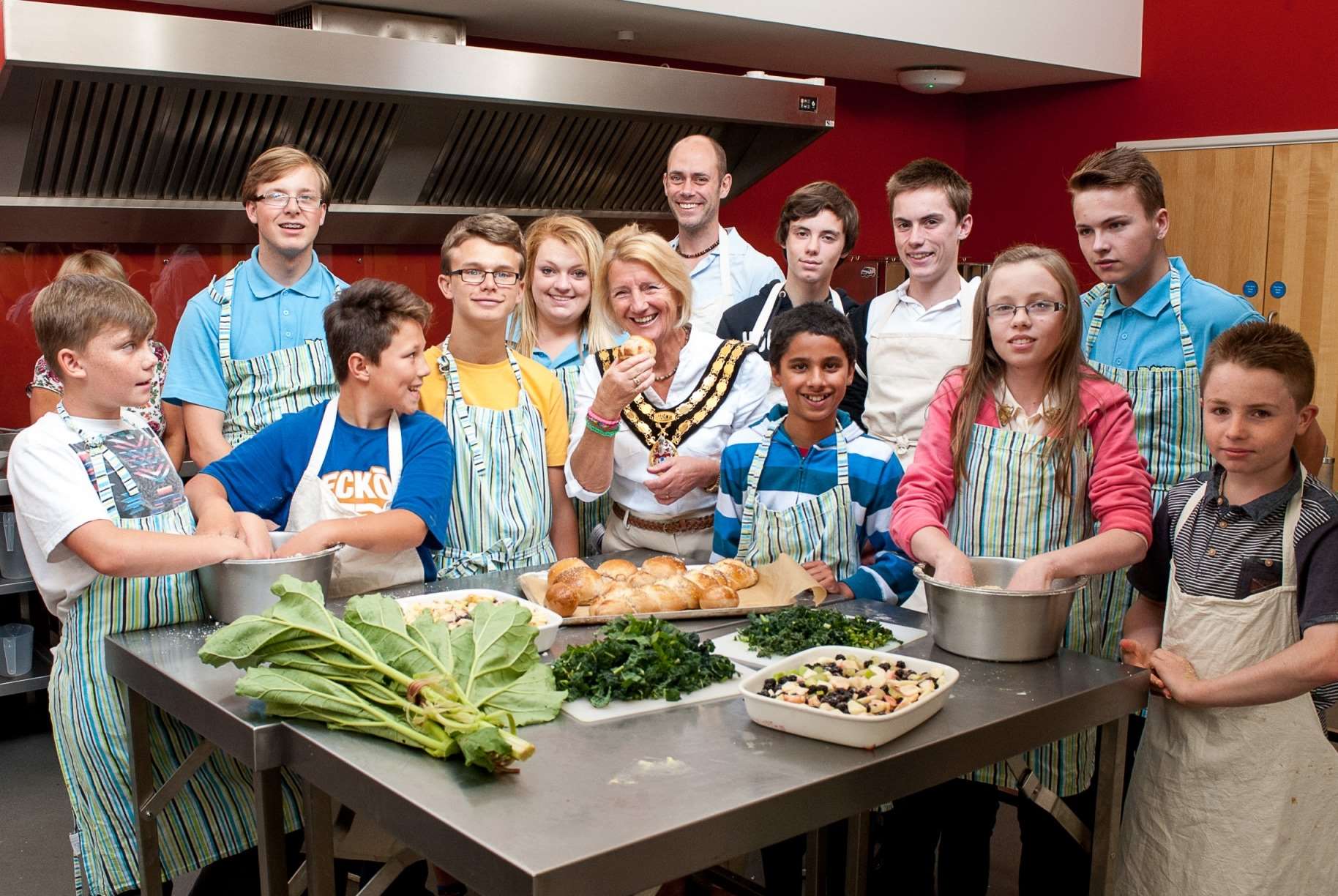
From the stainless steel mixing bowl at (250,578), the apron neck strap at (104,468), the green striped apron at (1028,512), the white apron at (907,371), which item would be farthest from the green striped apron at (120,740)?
the white apron at (907,371)

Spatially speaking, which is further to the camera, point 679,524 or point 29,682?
point 29,682

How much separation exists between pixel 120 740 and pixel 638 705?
3.44ft

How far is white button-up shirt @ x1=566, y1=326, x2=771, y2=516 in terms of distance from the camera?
277 centimetres

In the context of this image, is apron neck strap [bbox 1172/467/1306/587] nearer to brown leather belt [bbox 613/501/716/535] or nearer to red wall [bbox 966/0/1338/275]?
brown leather belt [bbox 613/501/716/535]

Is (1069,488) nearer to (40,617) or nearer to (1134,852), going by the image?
(1134,852)

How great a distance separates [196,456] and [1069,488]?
204cm

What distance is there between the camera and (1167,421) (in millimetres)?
2553

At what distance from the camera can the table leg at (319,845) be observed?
1739 millimetres

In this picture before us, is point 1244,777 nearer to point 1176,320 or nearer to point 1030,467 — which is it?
point 1030,467

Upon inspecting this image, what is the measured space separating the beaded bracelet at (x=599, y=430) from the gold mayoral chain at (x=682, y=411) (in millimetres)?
170

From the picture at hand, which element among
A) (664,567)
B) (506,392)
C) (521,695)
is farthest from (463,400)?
(521,695)

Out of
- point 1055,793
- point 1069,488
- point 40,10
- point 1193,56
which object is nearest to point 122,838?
point 1055,793

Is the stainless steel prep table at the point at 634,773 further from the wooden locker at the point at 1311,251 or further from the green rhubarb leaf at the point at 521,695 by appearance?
the wooden locker at the point at 1311,251

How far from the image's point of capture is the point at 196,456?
2971 mm
